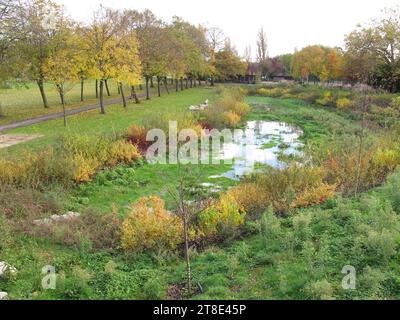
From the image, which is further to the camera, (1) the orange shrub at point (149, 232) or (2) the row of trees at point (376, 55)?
(2) the row of trees at point (376, 55)

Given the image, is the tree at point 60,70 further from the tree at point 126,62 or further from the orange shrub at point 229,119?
the orange shrub at point 229,119

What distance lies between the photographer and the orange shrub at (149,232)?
292 inches

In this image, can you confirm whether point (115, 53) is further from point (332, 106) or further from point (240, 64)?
point (240, 64)

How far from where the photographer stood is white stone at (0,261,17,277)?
6.22 m

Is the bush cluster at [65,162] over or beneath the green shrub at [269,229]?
over

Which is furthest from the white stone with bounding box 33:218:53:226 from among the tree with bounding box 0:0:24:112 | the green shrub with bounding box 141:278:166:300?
the tree with bounding box 0:0:24:112

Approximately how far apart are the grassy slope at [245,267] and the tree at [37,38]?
60.6 ft

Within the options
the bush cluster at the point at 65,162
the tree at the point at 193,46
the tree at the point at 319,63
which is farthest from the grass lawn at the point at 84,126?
the tree at the point at 319,63

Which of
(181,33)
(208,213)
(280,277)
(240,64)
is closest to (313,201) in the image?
(208,213)

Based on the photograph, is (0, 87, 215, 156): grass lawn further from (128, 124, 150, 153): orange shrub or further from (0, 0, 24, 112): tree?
(0, 0, 24, 112): tree

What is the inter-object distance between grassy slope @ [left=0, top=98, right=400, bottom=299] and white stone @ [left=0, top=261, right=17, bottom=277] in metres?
0.15

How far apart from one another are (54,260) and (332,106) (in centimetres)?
3072

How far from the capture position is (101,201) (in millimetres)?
10539

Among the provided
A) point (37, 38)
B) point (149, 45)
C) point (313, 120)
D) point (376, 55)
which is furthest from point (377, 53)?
point (37, 38)
